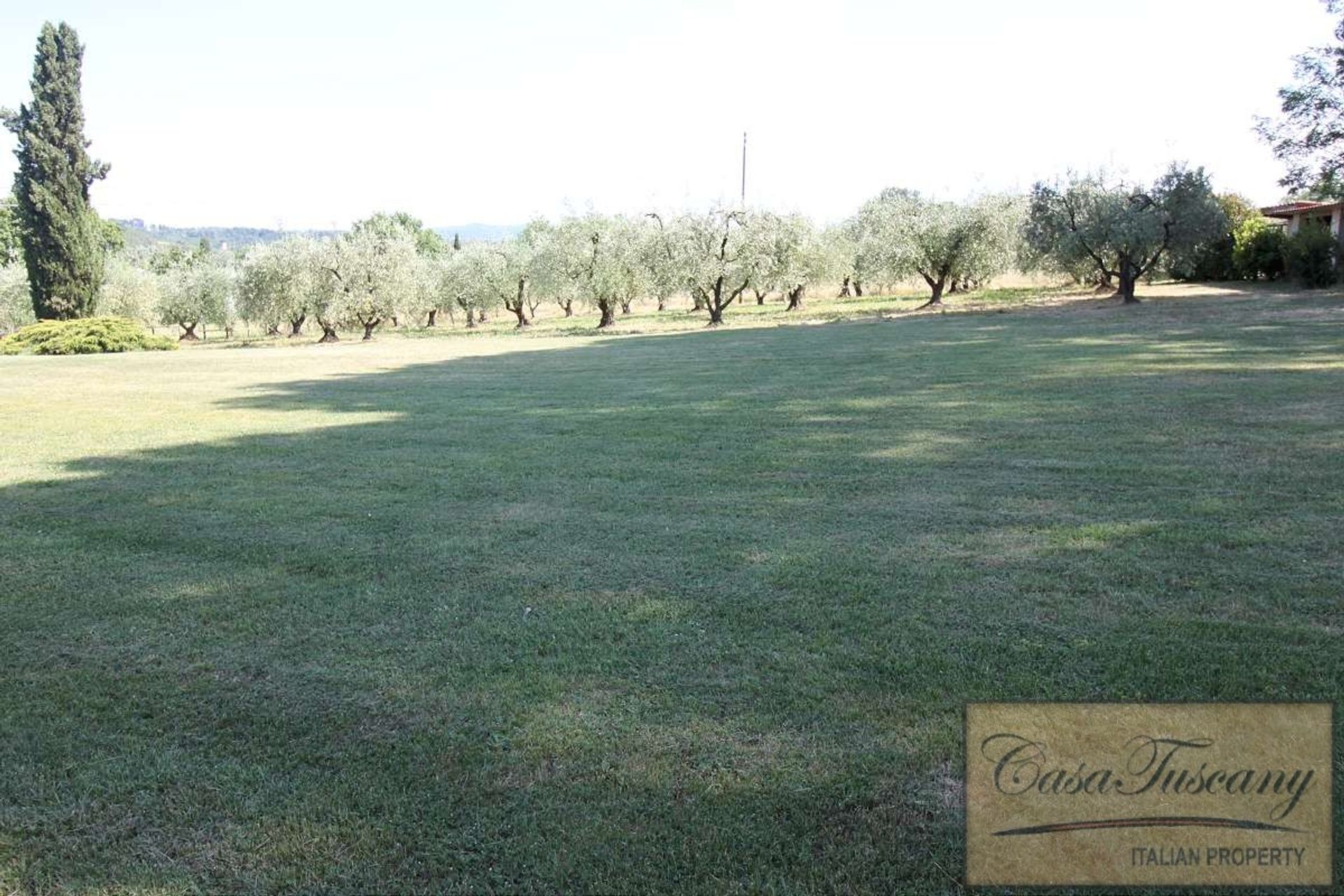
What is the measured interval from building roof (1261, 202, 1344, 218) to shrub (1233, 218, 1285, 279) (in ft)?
8.22

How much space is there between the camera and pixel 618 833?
2.47m

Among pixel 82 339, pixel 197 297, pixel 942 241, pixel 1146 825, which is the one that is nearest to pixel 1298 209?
pixel 942 241

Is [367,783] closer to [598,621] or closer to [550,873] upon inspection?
[550,873]

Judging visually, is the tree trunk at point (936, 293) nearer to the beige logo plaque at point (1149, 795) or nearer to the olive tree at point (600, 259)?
the olive tree at point (600, 259)

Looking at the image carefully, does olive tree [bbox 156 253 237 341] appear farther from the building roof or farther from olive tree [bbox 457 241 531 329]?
the building roof

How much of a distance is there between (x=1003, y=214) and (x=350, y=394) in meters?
29.1

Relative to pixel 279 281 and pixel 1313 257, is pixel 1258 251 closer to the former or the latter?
pixel 1313 257

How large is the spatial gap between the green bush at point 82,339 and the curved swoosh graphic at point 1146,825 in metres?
31.7

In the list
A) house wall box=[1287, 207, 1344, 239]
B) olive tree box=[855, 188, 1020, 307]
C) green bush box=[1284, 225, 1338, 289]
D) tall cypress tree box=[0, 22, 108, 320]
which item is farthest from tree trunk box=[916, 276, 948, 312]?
tall cypress tree box=[0, 22, 108, 320]

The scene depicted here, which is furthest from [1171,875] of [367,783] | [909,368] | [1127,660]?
[909,368]

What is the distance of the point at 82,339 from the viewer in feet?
91.8

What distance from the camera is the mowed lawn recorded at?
2498 millimetres

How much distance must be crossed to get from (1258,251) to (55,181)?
43147mm

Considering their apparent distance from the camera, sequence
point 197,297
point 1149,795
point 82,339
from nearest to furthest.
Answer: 1. point 1149,795
2. point 82,339
3. point 197,297
